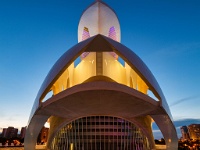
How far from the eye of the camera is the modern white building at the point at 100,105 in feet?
46.2

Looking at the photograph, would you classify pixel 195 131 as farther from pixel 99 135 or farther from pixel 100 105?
pixel 100 105

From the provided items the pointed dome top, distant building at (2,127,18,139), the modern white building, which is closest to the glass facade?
the modern white building

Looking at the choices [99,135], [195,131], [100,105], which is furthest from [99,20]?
[195,131]

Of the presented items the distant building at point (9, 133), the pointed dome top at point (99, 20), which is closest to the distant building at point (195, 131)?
the distant building at point (9, 133)

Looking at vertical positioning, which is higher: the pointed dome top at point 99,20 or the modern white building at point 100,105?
the pointed dome top at point 99,20

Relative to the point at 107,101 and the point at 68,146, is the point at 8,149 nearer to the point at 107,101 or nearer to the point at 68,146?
the point at 68,146

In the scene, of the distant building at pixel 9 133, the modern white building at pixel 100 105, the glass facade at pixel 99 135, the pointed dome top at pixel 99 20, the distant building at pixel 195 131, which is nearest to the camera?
the modern white building at pixel 100 105

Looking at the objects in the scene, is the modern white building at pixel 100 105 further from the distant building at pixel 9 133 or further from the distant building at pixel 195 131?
the distant building at pixel 195 131

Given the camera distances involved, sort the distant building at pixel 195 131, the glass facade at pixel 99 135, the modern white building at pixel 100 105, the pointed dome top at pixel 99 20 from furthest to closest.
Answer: the distant building at pixel 195 131 → the pointed dome top at pixel 99 20 → the glass facade at pixel 99 135 → the modern white building at pixel 100 105

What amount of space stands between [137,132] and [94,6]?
47.4 feet

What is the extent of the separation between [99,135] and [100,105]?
21.9ft

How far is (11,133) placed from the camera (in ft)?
272

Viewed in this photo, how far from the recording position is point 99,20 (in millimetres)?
23125

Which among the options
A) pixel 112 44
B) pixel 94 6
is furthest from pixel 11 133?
pixel 112 44
